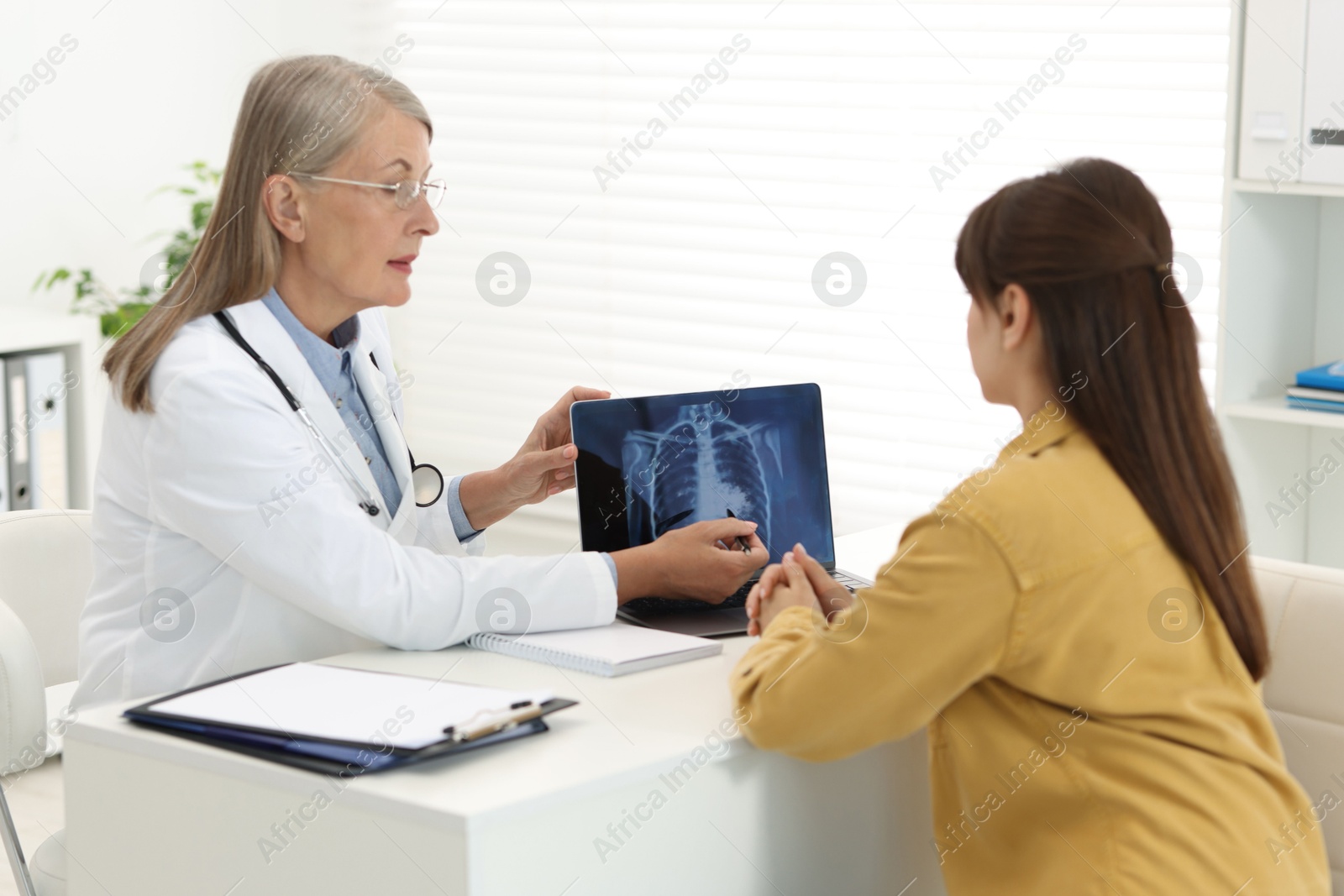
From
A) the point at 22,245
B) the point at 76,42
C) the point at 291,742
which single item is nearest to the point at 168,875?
the point at 291,742

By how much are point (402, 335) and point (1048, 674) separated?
116 inches

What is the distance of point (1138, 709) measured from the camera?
1156 millimetres

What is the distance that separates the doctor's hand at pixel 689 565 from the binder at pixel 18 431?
7.16 ft

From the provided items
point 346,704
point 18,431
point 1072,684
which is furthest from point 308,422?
point 18,431

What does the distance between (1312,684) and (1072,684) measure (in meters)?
0.61

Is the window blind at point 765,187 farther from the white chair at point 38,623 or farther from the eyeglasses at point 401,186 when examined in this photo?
the white chair at point 38,623

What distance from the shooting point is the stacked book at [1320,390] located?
2.27 m

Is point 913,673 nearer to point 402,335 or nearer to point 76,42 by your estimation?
point 402,335

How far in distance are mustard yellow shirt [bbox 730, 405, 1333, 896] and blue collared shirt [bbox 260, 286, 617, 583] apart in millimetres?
754

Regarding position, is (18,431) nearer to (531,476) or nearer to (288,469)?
(531,476)

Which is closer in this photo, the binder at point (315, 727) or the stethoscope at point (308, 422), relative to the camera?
the binder at point (315, 727)

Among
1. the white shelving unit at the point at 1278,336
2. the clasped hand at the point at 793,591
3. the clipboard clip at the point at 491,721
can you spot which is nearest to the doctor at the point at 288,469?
the clasped hand at the point at 793,591

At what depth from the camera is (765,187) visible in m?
3.08

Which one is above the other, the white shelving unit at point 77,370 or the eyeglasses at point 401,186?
the eyeglasses at point 401,186
